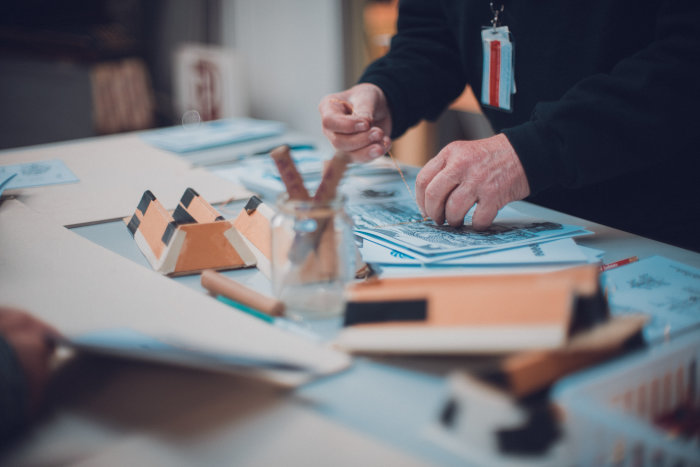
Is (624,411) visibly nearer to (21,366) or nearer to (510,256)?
(510,256)

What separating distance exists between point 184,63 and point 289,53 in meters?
0.46

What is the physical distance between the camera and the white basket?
42 cm

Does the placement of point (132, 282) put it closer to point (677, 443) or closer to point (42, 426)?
point (42, 426)

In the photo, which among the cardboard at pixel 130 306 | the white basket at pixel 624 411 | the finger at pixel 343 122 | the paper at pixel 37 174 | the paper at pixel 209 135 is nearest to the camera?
the white basket at pixel 624 411

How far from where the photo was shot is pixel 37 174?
4.16 ft

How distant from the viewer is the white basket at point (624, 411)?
419mm

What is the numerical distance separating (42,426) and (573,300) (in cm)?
41

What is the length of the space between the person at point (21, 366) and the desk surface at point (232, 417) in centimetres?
1

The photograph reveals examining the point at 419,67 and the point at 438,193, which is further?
the point at 419,67

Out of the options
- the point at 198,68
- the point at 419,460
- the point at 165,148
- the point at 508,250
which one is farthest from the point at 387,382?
the point at 198,68

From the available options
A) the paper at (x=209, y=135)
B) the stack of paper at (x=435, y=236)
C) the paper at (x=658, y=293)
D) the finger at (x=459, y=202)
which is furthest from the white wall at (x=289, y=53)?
the paper at (x=658, y=293)

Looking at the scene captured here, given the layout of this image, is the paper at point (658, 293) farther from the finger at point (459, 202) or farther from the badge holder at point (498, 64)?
the badge holder at point (498, 64)

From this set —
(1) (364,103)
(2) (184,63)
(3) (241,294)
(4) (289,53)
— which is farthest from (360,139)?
(2) (184,63)

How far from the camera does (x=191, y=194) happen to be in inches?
33.7
